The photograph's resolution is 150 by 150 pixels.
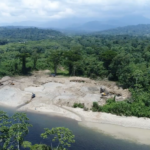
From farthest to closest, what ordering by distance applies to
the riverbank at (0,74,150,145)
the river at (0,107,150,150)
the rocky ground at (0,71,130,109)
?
the rocky ground at (0,71,130,109) < the riverbank at (0,74,150,145) < the river at (0,107,150,150)

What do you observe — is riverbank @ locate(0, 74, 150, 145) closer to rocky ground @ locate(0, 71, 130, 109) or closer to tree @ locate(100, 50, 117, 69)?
rocky ground @ locate(0, 71, 130, 109)

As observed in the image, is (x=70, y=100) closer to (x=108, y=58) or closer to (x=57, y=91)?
(x=57, y=91)

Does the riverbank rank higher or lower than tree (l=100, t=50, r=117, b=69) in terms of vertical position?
lower

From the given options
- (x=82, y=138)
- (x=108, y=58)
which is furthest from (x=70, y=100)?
(x=108, y=58)

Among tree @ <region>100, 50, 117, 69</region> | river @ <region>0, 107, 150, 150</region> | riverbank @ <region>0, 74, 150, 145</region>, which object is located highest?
tree @ <region>100, 50, 117, 69</region>

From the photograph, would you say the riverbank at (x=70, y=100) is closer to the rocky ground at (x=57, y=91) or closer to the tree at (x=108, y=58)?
the rocky ground at (x=57, y=91)

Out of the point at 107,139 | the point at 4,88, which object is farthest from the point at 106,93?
the point at 4,88

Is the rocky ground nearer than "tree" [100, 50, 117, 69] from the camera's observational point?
Yes

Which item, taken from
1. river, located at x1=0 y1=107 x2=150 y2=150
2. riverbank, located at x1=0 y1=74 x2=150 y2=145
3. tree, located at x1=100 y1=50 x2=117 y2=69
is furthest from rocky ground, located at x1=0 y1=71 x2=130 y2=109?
tree, located at x1=100 y1=50 x2=117 y2=69

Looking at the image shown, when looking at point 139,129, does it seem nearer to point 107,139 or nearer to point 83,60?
point 107,139

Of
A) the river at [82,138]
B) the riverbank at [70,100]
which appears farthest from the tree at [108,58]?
the river at [82,138]
